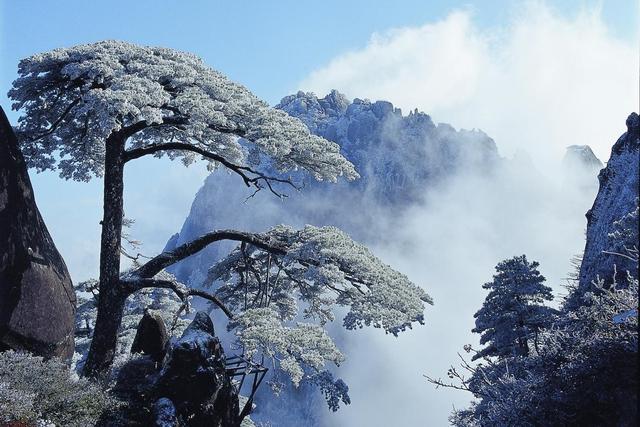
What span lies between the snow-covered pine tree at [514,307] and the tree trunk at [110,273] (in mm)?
10220

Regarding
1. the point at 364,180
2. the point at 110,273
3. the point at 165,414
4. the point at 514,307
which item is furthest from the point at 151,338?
the point at 364,180

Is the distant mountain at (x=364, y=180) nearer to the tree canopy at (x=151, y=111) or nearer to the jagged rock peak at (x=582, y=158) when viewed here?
the jagged rock peak at (x=582, y=158)

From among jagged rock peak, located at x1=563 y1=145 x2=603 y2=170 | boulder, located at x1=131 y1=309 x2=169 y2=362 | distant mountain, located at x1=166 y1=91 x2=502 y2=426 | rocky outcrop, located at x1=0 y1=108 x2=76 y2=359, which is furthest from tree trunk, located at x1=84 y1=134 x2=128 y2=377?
jagged rock peak, located at x1=563 y1=145 x2=603 y2=170

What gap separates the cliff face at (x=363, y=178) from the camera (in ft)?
470

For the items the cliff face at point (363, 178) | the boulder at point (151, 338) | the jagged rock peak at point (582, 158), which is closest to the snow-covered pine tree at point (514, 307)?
the boulder at point (151, 338)

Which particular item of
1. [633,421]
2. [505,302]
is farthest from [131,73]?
[505,302]

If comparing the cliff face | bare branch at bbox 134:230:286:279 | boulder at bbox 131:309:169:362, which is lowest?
boulder at bbox 131:309:169:362

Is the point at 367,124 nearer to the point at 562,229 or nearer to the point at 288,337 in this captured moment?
the point at 562,229

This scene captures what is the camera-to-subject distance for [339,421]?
303ft

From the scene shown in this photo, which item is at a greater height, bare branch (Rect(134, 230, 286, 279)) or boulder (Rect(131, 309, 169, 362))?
bare branch (Rect(134, 230, 286, 279))

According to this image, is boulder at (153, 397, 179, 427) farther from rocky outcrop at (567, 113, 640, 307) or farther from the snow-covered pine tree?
the snow-covered pine tree

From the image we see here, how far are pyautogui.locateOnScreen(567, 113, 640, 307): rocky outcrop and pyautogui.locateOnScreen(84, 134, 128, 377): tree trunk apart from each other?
1014cm

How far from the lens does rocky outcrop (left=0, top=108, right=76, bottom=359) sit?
10.5m

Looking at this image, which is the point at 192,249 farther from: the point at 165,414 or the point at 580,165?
the point at 580,165
